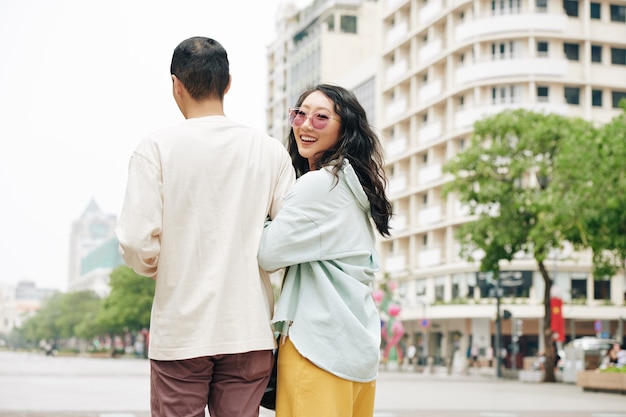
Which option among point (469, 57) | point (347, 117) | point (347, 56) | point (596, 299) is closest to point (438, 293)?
point (596, 299)

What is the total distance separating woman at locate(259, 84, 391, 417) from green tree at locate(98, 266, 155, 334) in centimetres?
7779

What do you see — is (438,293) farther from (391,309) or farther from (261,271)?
(261,271)

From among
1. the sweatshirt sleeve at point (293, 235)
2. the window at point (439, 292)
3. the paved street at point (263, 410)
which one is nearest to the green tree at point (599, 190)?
the paved street at point (263, 410)

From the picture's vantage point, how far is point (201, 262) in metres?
3.27

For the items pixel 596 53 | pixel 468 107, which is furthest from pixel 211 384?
pixel 596 53

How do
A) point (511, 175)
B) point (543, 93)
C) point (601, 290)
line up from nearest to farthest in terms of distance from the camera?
point (511, 175) < point (601, 290) < point (543, 93)

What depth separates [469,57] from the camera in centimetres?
6228

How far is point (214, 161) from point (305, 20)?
9098cm

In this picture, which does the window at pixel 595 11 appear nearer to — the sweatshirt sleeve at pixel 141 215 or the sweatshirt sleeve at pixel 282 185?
the sweatshirt sleeve at pixel 282 185

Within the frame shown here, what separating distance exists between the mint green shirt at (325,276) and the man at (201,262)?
0.26 ft

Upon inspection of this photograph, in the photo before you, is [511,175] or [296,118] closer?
[296,118]

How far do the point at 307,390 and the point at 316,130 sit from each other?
0.94 m

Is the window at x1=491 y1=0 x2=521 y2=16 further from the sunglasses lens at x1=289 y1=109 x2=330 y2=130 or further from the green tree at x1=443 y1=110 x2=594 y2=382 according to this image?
the sunglasses lens at x1=289 y1=109 x2=330 y2=130

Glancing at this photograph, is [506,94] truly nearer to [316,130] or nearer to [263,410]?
[263,410]
